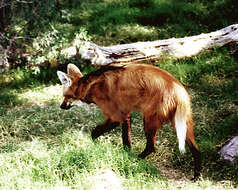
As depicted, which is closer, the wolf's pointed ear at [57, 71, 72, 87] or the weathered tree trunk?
the wolf's pointed ear at [57, 71, 72, 87]

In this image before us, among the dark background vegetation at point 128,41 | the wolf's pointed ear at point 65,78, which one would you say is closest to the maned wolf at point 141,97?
the wolf's pointed ear at point 65,78

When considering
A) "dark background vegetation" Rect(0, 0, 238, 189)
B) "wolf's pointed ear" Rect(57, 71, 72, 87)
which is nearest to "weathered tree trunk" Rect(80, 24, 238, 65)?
"dark background vegetation" Rect(0, 0, 238, 189)

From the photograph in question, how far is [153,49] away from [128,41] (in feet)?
3.61

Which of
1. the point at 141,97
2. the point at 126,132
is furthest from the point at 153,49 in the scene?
the point at 141,97

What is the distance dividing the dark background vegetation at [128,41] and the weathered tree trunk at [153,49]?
5.3 inches

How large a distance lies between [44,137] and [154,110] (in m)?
1.62

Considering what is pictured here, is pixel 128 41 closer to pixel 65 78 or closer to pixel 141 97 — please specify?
pixel 65 78

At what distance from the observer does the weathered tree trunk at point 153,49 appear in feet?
17.8

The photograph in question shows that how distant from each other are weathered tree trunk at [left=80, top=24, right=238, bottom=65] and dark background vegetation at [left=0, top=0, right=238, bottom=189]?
134 mm

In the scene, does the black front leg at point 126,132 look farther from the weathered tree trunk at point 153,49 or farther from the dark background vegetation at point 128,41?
the weathered tree trunk at point 153,49

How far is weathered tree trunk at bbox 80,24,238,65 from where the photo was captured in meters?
5.43

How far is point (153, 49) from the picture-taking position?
18.2 ft

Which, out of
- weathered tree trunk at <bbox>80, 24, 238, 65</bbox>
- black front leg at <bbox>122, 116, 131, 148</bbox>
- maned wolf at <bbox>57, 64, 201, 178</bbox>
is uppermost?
maned wolf at <bbox>57, 64, 201, 178</bbox>

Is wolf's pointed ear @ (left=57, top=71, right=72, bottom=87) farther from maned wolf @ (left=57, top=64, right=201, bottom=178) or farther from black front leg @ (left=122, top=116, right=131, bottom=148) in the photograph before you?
black front leg @ (left=122, top=116, right=131, bottom=148)
